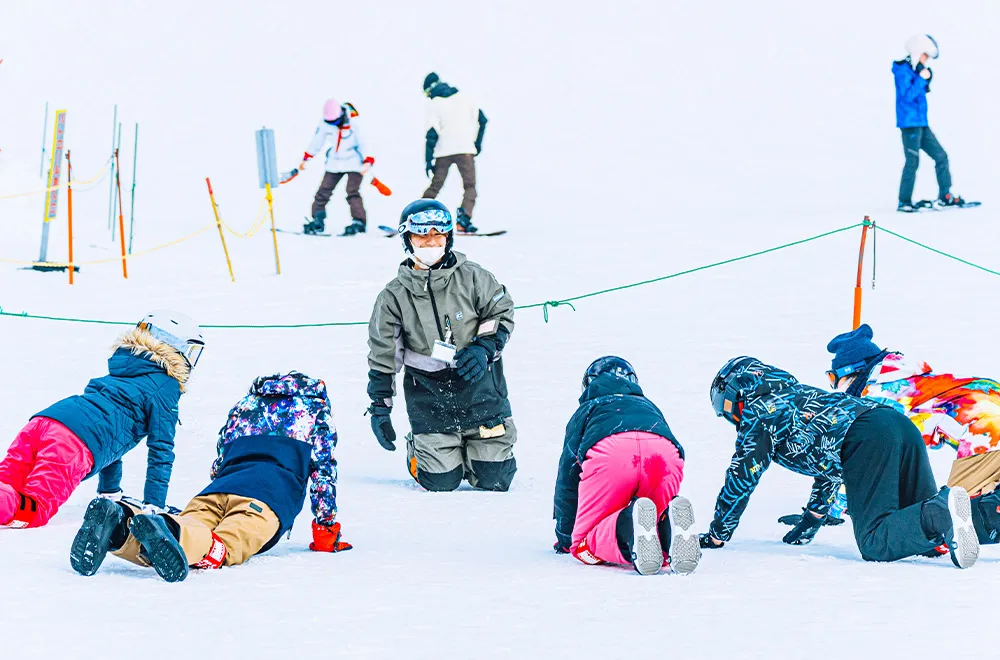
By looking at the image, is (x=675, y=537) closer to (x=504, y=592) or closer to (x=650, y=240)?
(x=504, y=592)

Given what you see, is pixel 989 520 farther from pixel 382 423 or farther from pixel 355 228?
pixel 355 228

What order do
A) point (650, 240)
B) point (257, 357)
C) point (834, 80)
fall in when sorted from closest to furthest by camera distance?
point (257, 357)
point (650, 240)
point (834, 80)

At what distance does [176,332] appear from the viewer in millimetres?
5629

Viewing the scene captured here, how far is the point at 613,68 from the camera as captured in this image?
2628cm

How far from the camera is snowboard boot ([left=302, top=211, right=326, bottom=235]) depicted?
14453mm

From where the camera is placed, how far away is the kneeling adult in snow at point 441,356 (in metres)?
6.61

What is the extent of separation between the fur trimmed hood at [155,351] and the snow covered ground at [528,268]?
69 cm

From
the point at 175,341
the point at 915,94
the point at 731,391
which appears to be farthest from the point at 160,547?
the point at 915,94

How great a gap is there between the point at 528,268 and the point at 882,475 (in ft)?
23.7

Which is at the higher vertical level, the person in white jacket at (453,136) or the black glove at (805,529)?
the person in white jacket at (453,136)

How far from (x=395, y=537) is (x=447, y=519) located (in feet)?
1.79

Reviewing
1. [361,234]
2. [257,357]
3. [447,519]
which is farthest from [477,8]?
[447,519]

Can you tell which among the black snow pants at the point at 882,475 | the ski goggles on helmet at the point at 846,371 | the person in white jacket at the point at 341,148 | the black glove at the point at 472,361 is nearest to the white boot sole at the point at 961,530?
the black snow pants at the point at 882,475

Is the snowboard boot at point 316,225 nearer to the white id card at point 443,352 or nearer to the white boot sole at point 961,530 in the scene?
the white id card at point 443,352
